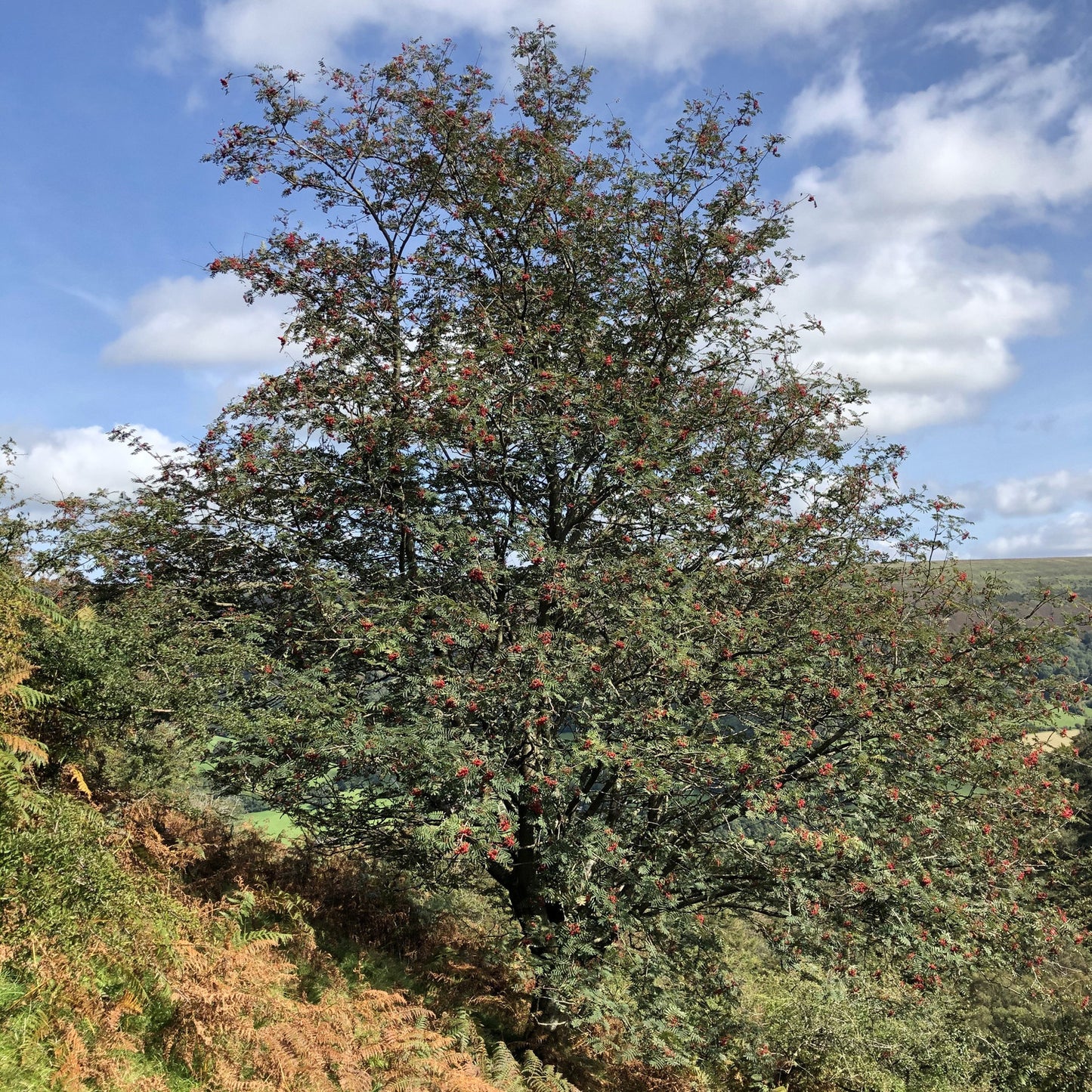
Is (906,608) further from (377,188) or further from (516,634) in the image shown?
(377,188)

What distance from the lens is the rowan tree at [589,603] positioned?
8078 mm

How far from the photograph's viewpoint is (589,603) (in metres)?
8.74

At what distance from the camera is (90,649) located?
754cm

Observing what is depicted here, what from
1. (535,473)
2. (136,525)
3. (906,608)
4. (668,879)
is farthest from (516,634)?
(906,608)

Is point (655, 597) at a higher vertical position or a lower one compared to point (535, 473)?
lower

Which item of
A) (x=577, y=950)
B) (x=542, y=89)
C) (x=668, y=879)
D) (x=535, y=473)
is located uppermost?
(x=542, y=89)

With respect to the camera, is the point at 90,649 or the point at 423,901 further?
the point at 423,901

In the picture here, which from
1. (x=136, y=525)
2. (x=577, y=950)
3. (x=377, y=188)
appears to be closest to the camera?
(x=577, y=950)

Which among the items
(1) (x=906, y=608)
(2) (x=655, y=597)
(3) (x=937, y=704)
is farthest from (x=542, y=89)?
(3) (x=937, y=704)

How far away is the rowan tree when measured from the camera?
26.5ft

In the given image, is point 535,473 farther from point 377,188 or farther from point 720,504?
point 377,188

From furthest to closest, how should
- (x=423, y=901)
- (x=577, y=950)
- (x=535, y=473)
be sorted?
(x=423, y=901) < (x=535, y=473) < (x=577, y=950)

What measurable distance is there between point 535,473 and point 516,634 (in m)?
2.56

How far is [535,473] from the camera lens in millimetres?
10234
